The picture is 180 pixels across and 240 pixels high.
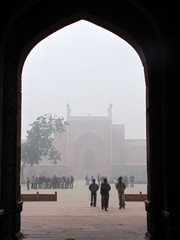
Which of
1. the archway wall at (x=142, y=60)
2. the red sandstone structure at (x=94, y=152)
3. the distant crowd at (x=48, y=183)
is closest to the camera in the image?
the archway wall at (x=142, y=60)

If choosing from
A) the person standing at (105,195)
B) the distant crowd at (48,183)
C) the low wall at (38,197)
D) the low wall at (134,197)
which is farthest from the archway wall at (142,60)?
the distant crowd at (48,183)

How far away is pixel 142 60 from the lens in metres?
7.77

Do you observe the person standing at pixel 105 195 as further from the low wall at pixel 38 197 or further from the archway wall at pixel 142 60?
the archway wall at pixel 142 60

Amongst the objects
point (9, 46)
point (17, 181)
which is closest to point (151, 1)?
point (9, 46)

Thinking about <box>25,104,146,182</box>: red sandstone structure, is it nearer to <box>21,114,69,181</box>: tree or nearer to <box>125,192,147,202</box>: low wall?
<box>21,114,69,181</box>: tree

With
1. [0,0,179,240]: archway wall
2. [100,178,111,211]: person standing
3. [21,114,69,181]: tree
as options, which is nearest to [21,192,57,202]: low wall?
[100,178,111,211]: person standing

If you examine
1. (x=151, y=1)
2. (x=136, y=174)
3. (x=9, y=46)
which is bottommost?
(x=136, y=174)

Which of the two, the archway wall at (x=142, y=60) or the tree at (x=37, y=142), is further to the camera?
the tree at (x=37, y=142)

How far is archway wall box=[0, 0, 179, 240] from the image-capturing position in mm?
6074

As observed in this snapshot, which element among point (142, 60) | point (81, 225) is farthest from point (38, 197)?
point (142, 60)

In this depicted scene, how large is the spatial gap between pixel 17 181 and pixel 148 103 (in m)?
2.73

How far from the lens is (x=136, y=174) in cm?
4716

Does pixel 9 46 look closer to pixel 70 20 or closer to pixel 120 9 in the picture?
pixel 70 20

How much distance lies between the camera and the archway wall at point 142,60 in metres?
6.07
